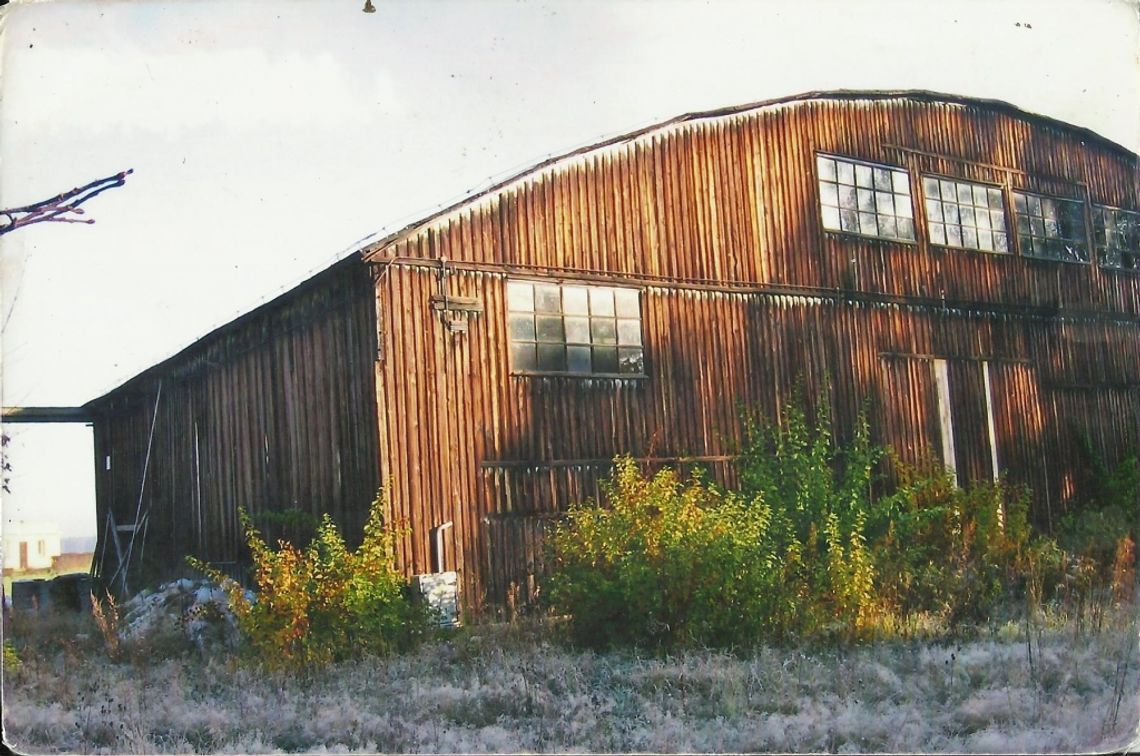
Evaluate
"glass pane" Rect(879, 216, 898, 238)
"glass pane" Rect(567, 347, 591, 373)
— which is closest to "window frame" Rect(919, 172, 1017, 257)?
"glass pane" Rect(879, 216, 898, 238)

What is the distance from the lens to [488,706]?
31.8ft

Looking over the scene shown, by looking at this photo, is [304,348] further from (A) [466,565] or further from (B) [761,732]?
(B) [761,732]

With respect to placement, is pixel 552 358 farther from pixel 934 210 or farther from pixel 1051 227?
pixel 1051 227

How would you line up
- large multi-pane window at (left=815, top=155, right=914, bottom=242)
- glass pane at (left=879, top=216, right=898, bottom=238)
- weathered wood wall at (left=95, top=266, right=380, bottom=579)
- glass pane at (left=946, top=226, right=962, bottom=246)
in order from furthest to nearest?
glass pane at (left=946, top=226, right=962, bottom=246)
glass pane at (left=879, top=216, right=898, bottom=238)
large multi-pane window at (left=815, top=155, right=914, bottom=242)
weathered wood wall at (left=95, top=266, right=380, bottom=579)

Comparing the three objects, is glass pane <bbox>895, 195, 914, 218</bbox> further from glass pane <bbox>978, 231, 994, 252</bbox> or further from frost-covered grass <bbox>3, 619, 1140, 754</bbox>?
frost-covered grass <bbox>3, 619, 1140, 754</bbox>

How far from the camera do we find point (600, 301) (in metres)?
14.4

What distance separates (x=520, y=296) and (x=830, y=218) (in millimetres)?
5601

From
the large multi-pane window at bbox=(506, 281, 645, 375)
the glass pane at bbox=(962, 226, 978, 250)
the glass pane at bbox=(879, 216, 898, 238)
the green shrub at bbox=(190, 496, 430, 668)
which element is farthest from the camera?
the glass pane at bbox=(962, 226, 978, 250)

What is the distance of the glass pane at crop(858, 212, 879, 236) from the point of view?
56.3 feet

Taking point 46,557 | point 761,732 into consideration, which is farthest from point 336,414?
point 46,557

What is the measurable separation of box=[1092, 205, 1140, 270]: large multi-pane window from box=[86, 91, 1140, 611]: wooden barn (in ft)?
0.17

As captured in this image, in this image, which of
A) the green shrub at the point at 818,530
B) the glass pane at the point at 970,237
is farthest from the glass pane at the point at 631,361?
the glass pane at the point at 970,237

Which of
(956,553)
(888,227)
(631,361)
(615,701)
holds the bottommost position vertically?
(615,701)

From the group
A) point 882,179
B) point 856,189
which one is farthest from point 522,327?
point 882,179
